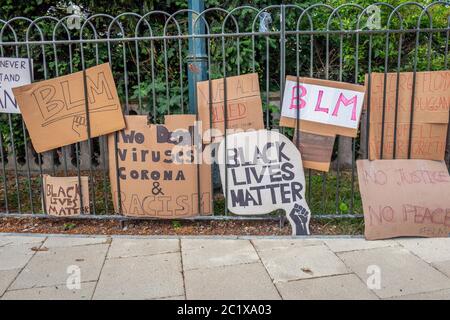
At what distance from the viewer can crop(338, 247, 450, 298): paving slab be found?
3.03 m

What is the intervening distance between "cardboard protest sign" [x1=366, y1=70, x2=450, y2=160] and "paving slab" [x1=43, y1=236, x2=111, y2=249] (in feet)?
9.09

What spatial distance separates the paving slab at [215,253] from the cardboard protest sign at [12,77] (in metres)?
2.23

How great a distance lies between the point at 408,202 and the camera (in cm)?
389

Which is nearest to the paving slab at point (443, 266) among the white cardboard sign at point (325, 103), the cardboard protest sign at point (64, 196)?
the white cardboard sign at point (325, 103)

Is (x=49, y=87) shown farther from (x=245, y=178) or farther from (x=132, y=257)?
(x=245, y=178)

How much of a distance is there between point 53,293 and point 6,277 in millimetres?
→ 561

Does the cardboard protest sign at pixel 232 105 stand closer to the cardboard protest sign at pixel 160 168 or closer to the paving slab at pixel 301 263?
the cardboard protest sign at pixel 160 168

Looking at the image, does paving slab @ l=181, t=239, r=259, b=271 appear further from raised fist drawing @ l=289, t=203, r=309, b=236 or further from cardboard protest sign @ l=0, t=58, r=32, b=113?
cardboard protest sign @ l=0, t=58, r=32, b=113

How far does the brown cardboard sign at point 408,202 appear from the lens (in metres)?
3.88

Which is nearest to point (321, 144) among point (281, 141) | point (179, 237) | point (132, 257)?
point (281, 141)

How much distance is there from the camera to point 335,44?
6039 mm

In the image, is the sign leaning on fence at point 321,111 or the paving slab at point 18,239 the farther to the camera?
the paving slab at point 18,239

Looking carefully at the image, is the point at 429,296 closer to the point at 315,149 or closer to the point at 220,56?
the point at 315,149

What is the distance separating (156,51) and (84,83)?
6.42 feet
